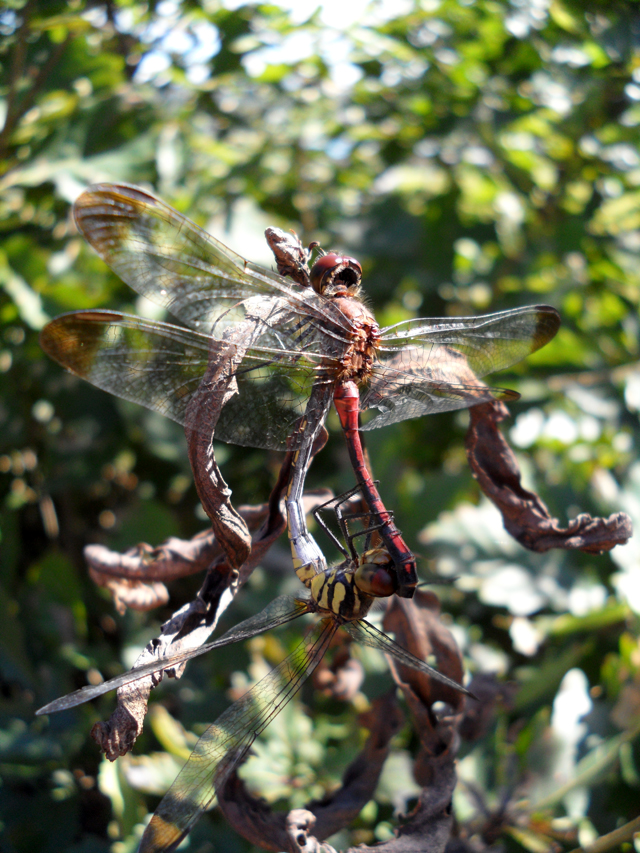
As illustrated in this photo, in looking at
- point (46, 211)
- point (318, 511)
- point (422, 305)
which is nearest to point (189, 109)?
point (46, 211)

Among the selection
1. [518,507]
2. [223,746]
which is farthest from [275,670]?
[518,507]

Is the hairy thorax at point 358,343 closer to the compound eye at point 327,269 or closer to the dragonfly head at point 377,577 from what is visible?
the compound eye at point 327,269

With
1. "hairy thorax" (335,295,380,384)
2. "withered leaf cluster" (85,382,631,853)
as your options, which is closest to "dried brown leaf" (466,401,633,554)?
"withered leaf cluster" (85,382,631,853)

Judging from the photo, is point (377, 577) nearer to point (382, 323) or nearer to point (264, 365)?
point (264, 365)

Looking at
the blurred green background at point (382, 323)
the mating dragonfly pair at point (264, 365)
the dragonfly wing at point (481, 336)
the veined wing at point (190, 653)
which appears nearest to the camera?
the veined wing at point (190, 653)

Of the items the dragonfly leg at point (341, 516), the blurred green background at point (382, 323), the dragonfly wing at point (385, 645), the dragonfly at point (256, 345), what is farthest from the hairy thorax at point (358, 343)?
the blurred green background at point (382, 323)

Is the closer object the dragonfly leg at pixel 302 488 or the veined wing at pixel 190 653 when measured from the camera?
the veined wing at pixel 190 653

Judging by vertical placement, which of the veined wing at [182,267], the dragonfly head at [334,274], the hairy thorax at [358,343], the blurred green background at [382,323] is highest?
the veined wing at [182,267]
